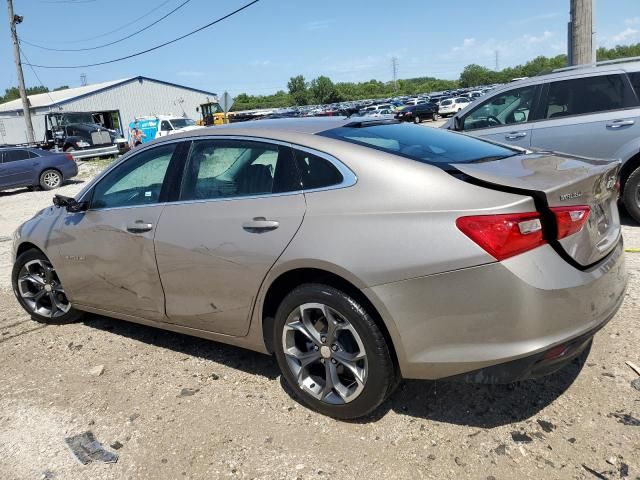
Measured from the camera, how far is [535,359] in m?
2.52

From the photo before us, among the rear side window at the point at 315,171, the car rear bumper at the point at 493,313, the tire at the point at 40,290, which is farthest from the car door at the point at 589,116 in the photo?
the tire at the point at 40,290

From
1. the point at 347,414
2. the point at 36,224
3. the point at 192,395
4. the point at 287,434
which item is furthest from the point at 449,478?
the point at 36,224

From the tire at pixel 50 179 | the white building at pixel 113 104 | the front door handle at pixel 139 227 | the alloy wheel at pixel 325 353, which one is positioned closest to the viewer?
the alloy wheel at pixel 325 353

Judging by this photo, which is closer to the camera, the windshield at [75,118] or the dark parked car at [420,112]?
A: the windshield at [75,118]

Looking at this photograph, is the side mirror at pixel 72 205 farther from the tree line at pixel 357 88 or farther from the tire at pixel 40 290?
the tree line at pixel 357 88

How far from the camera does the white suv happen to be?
627 cm

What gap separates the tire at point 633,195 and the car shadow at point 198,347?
465 cm

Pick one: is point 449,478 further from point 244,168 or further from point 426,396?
point 244,168

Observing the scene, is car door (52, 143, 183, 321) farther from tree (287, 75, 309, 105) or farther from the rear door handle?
tree (287, 75, 309, 105)

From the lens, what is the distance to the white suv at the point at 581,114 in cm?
627

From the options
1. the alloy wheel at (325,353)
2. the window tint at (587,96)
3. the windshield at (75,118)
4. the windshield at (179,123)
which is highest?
the windshield at (75,118)

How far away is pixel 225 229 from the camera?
10.8 ft

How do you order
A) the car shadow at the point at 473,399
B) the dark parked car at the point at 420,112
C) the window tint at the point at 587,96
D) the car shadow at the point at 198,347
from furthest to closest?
the dark parked car at the point at 420,112
the window tint at the point at 587,96
the car shadow at the point at 198,347
the car shadow at the point at 473,399

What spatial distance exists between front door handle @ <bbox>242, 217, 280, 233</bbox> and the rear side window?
0.27m
